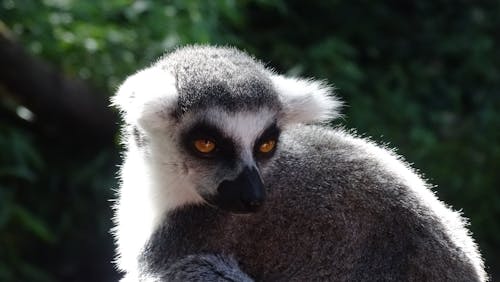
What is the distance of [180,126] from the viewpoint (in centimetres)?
376

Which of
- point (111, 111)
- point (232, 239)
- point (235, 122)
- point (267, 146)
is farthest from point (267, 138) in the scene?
point (111, 111)

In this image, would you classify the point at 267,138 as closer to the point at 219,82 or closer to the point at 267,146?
the point at 267,146

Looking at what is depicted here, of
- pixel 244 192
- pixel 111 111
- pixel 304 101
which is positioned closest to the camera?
pixel 244 192

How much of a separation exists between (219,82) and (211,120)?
0.17 meters

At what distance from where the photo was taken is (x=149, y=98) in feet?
12.3

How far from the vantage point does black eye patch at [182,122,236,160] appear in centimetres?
364

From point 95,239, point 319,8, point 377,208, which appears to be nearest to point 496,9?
point 319,8

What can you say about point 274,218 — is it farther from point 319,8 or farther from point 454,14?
point 454,14

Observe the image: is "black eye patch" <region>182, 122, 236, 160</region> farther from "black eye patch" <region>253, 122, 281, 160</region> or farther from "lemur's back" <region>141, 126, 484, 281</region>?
"lemur's back" <region>141, 126, 484, 281</region>

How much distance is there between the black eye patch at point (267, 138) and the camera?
372 centimetres

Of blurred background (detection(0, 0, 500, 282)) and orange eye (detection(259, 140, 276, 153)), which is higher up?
blurred background (detection(0, 0, 500, 282))

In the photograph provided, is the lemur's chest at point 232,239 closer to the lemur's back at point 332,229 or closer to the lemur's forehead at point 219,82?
the lemur's back at point 332,229

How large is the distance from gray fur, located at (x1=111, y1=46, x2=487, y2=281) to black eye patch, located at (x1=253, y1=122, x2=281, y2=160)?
0.14 feet

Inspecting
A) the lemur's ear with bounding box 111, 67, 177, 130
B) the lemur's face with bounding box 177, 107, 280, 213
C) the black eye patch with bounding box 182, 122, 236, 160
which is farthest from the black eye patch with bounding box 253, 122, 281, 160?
the lemur's ear with bounding box 111, 67, 177, 130
